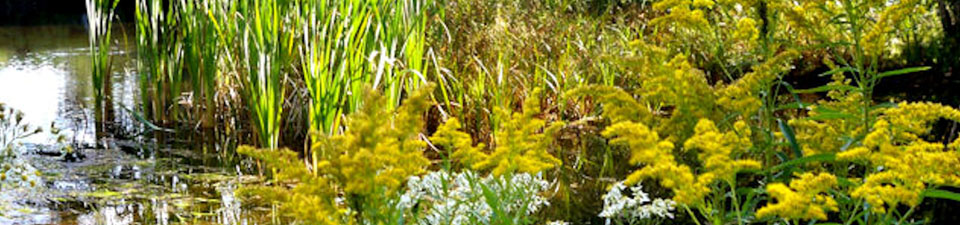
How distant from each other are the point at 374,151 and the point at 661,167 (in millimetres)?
492

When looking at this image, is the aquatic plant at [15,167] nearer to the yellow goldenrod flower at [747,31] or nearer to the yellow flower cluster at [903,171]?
the yellow goldenrod flower at [747,31]

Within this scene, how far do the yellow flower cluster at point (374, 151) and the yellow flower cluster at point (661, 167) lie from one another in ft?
1.14

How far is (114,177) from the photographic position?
13.0 feet

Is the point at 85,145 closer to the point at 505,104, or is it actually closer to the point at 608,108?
the point at 505,104

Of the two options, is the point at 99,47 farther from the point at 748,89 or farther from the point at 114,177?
the point at 748,89

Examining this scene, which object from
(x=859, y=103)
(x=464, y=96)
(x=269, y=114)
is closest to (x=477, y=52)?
(x=464, y=96)

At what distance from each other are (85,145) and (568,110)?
7.14 ft

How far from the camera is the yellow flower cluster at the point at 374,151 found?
162 centimetres

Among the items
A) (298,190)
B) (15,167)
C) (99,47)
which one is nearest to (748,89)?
(298,190)

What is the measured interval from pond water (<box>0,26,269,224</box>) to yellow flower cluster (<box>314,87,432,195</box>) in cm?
171

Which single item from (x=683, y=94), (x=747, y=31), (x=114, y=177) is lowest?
(x=114, y=177)

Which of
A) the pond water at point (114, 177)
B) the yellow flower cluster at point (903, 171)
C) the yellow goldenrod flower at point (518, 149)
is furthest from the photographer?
the pond water at point (114, 177)

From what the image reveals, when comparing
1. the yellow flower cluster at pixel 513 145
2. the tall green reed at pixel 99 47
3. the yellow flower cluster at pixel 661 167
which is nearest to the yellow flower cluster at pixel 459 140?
the yellow flower cluster at pixel 513 145

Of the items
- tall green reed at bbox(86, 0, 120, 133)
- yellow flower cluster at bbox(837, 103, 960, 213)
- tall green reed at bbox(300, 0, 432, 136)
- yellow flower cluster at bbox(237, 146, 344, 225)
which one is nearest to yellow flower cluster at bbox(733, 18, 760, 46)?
yellow flower cluster at bbox(837, 103, 960, 213)
